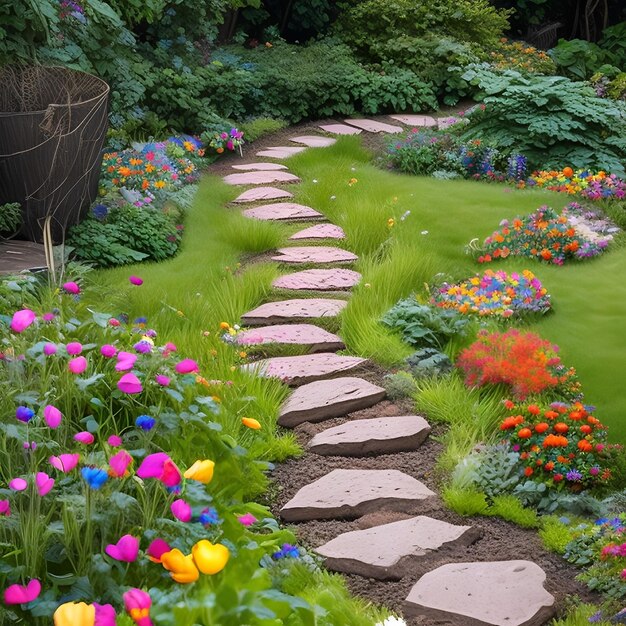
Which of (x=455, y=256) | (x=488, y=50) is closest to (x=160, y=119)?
(x=455, y=256)

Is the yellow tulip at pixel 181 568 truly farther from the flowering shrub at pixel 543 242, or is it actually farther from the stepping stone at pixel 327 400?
the flowering shrub at pixel 543 242

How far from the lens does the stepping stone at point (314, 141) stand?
8.49 meters

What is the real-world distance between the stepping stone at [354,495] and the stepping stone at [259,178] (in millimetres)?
4148

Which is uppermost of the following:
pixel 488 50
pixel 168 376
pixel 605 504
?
pixel 488 50

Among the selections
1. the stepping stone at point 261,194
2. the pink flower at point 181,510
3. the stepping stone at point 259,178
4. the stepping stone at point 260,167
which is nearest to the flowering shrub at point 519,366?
the pink flower at point 181,510

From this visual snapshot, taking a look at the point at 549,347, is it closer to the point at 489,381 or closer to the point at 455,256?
the point at 489,381

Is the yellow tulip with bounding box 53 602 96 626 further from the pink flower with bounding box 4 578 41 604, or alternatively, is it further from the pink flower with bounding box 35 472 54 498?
the pink flower with bounding box 35 472 54 498

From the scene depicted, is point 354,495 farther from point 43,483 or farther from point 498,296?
point 498,296

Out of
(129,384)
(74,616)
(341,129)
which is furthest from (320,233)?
(74,616)

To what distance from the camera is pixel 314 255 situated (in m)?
5.88

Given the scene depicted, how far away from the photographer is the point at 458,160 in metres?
7.61

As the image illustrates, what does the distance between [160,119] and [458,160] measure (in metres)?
2.67

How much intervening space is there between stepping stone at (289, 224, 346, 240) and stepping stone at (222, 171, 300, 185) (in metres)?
1.22

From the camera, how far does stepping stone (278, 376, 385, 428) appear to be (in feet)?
13.5
